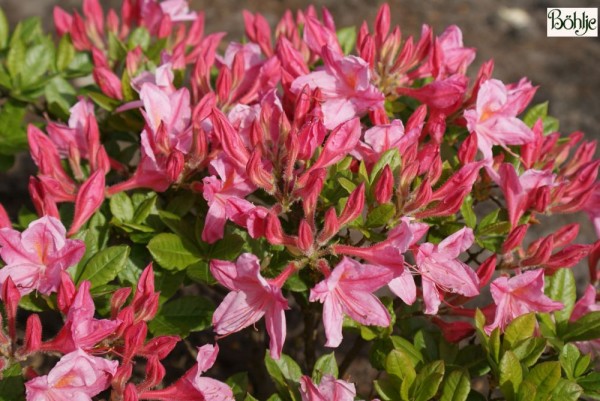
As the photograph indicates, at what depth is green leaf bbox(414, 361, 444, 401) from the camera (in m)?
1.54

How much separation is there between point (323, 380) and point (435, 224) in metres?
0.46

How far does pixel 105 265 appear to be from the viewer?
5.29ft

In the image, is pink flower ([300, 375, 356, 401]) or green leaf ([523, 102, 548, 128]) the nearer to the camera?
pink flower ([300, 375, 356, 401])

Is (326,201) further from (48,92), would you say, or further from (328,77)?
(48,92)

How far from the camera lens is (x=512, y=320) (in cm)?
161

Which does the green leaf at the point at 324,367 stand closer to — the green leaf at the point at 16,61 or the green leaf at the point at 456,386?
the green leaf at the point at 456,386

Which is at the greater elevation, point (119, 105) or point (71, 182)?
point (119, 105)

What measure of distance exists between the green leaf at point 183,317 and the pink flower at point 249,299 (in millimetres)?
182

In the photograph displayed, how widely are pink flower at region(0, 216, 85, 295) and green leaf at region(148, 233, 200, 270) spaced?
0.55 feet

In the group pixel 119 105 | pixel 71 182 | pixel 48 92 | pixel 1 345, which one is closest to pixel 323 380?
pixel 1 345

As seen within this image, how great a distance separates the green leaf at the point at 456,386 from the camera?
1526 millimetres

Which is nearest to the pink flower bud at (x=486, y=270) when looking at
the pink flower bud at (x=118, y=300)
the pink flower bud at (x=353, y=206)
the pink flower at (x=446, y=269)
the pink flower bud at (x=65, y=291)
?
the pink flower at (x=446, y=269)

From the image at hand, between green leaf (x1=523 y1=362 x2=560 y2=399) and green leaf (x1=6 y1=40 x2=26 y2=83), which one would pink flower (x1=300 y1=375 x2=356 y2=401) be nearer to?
green leaf (x1=523 y1=362 x2=560 y2=399)


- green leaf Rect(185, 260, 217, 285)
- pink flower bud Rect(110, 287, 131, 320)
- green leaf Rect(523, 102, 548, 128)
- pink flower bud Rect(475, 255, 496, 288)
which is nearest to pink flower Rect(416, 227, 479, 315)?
pink flower bud Rect(475, 255, 496, 288)
